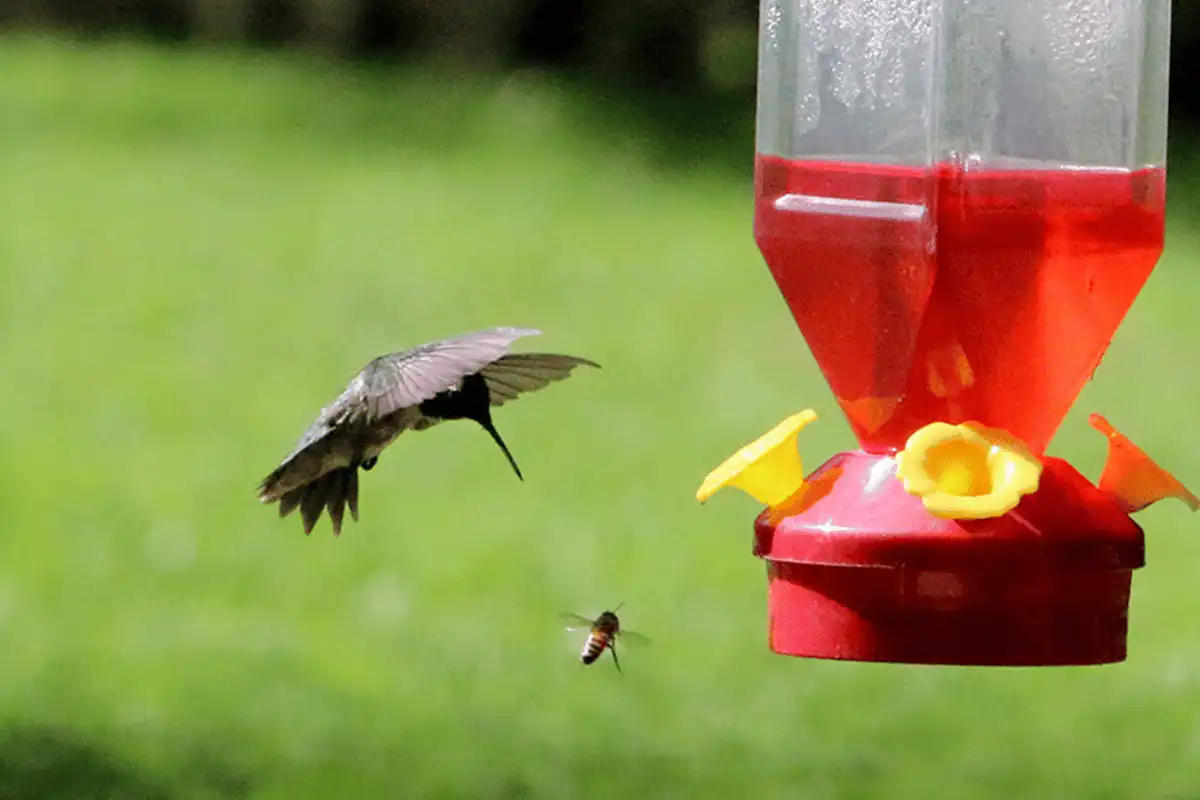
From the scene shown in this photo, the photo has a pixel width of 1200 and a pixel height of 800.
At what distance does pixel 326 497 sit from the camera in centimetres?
390

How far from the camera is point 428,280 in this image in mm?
13430

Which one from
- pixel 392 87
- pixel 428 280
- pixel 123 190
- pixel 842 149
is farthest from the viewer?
pixel 392 87

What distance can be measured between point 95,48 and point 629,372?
902cm

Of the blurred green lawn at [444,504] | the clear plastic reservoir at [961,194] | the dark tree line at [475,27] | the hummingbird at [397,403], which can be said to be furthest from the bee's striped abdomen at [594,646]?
the dark tree line at [475,27]

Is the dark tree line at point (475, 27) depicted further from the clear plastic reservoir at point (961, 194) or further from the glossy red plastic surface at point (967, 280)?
the glossy red plastic surface at point (967, 280)

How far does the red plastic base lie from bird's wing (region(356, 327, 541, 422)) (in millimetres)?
594

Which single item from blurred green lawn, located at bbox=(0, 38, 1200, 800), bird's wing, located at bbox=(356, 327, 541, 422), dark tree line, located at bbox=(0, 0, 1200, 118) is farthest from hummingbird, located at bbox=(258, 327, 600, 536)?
dark tree line, located at bbox=(0, 0, 1200, 118)

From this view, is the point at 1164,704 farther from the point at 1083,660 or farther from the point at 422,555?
the point at 1083,660

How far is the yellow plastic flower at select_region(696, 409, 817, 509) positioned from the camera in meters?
3.00

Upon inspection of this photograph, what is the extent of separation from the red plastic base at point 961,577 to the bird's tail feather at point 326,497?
43.6 inches

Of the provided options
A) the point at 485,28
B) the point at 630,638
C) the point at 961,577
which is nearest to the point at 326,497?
the point at 630,638

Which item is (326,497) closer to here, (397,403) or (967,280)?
(397,403)

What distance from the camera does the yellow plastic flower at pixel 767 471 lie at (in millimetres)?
3001

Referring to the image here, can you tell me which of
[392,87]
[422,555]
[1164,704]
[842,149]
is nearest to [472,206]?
[392,87]
